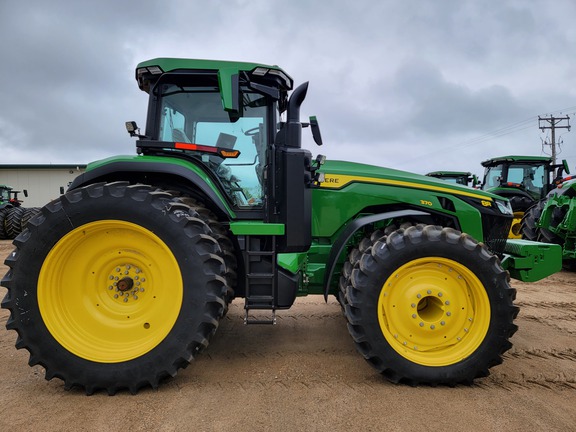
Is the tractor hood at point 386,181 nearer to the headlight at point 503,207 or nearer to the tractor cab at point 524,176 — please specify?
the headlight at point 503,207

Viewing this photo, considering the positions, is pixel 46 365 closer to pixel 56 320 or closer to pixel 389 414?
pixel 56 320

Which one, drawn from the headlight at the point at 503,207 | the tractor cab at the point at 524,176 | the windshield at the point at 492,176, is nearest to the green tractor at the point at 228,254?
the headlight at the point at 503,207

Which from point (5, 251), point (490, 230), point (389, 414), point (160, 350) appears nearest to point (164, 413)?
point (160, 350)

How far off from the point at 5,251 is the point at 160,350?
36.8ft

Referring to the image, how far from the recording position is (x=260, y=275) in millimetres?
3070

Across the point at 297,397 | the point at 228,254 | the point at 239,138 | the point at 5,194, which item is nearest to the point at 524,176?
the point at 239,138

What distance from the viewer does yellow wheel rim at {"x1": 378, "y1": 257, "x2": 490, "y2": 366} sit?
112 inches

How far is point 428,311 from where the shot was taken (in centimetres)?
297

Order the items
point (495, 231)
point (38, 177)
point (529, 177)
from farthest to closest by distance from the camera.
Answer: point (38, 177), point (529, 177), point (495, 231)

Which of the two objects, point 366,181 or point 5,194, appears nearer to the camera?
point 366,181

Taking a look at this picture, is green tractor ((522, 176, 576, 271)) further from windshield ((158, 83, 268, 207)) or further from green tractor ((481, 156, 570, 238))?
windshield ((158, 83, 268, 207))

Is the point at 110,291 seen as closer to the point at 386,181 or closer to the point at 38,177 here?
the point at 386,181

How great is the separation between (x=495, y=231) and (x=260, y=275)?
223 cm

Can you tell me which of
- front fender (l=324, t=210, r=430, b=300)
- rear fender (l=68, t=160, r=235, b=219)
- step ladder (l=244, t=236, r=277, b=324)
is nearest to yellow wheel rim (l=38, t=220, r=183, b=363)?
rear fender (l=68, t=160, r=235, b=219)
